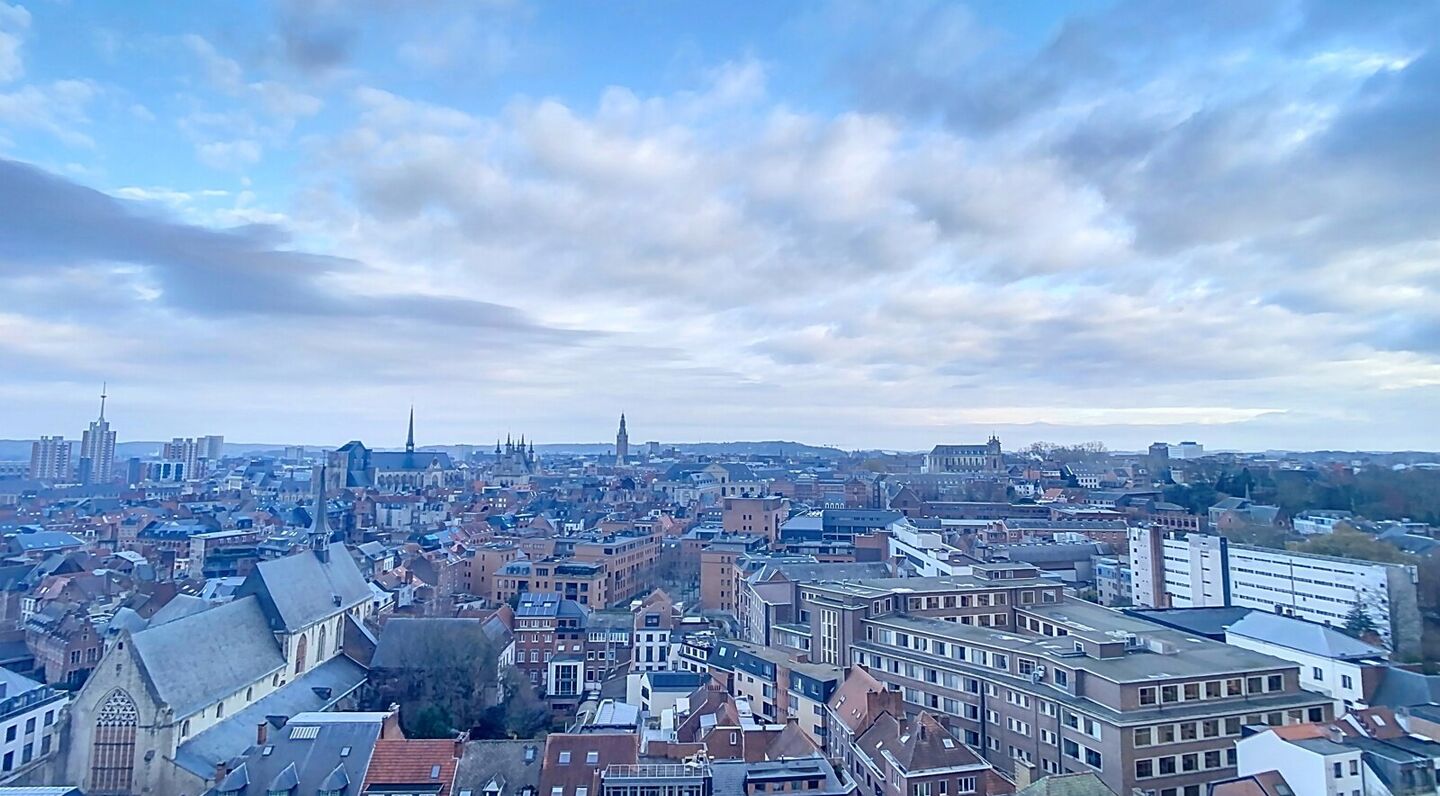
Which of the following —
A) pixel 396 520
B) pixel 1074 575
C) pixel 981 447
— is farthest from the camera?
pixel 981 447

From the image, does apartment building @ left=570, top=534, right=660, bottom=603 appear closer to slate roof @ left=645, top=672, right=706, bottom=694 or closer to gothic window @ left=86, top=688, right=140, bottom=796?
slate roof @ left=645, top=672, right=706, bottom=694

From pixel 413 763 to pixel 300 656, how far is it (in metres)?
16.8

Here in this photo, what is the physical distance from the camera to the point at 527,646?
46312 mm

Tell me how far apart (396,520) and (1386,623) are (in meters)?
101

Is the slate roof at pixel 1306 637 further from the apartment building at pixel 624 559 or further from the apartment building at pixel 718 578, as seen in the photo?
the apartment building at pixel 624 559

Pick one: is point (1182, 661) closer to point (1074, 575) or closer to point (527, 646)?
point (527, 646)

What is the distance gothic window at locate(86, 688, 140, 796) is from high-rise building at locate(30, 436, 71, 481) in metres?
181

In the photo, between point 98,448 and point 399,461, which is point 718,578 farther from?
point 98,448

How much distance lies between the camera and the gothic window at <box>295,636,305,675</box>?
128 feet

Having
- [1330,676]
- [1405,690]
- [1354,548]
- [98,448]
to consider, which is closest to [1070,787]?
[1405,690]

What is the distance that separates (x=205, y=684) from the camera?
31484 mm

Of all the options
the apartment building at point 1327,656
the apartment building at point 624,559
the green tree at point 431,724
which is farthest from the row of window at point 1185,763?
the apartment building at point 624,559

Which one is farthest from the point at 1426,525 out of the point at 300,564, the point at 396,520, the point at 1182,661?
the point at 396,520

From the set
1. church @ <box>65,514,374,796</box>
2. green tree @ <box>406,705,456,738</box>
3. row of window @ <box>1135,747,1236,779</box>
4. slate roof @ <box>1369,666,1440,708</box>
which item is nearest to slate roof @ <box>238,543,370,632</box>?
church @ <box>65,514,374,796</box>
